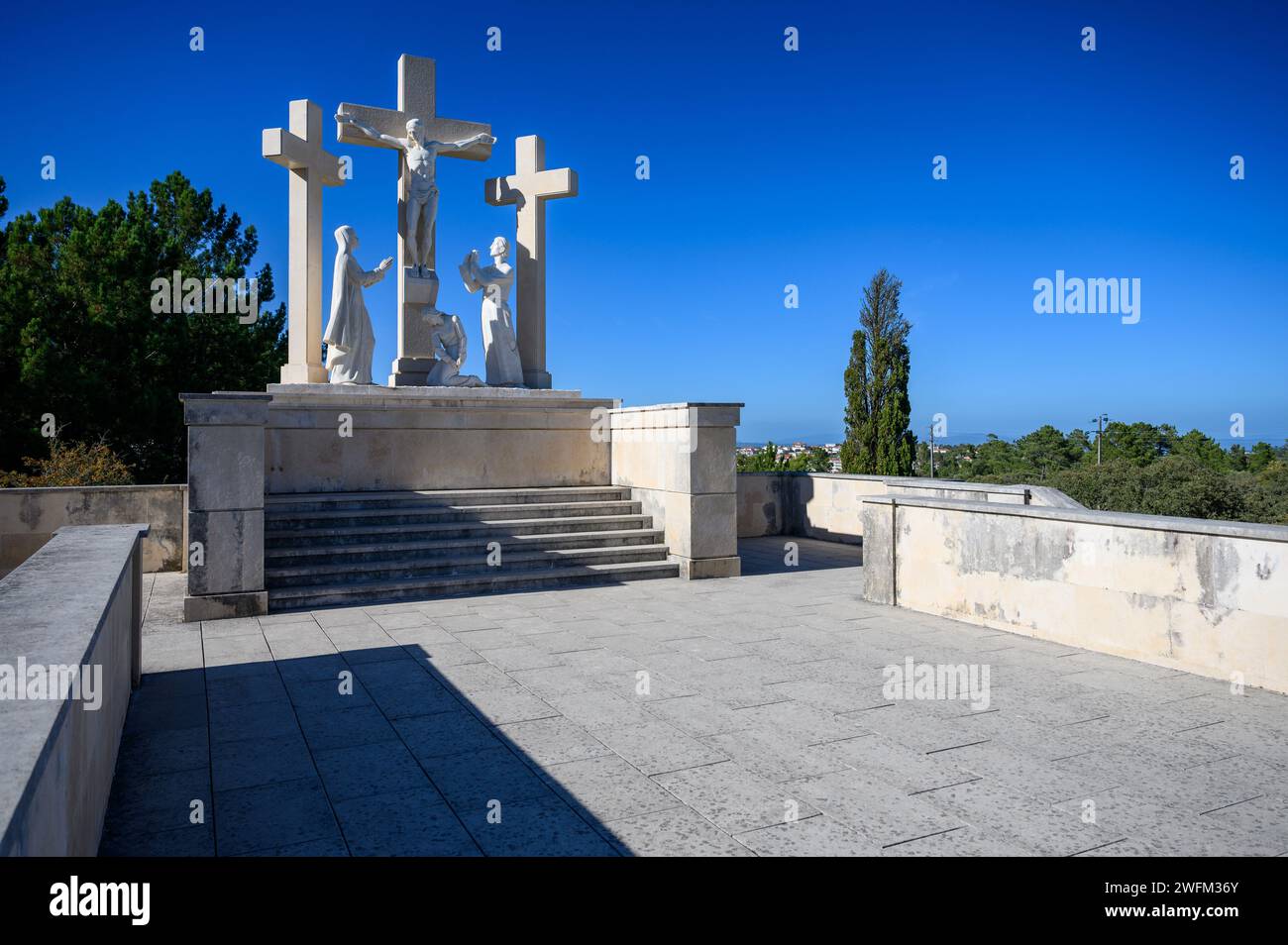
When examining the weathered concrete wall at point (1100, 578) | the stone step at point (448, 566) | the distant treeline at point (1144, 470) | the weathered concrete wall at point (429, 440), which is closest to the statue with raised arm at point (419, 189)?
the weathered concrete wall at point (429, 440)

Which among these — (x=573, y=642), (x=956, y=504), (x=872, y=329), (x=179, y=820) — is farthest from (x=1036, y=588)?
(x=872, y=329)

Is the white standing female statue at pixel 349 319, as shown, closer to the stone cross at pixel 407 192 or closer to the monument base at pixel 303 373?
the monument base at pixel 303 373

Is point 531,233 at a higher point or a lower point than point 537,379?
higher

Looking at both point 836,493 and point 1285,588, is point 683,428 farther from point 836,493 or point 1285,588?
point 1285,588

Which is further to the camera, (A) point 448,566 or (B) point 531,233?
(B) point 531,233

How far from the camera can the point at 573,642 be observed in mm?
6969

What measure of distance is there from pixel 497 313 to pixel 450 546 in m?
5.20

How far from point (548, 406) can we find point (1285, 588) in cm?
935

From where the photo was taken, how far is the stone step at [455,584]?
8578mm

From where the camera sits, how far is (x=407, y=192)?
539 inches

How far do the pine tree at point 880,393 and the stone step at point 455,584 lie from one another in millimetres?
24224

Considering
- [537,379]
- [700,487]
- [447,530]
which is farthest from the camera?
[537,379]

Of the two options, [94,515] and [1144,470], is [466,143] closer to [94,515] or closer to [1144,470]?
[94,515]

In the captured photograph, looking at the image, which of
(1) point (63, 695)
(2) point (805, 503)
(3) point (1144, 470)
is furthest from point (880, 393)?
(1) point (63, 695)
